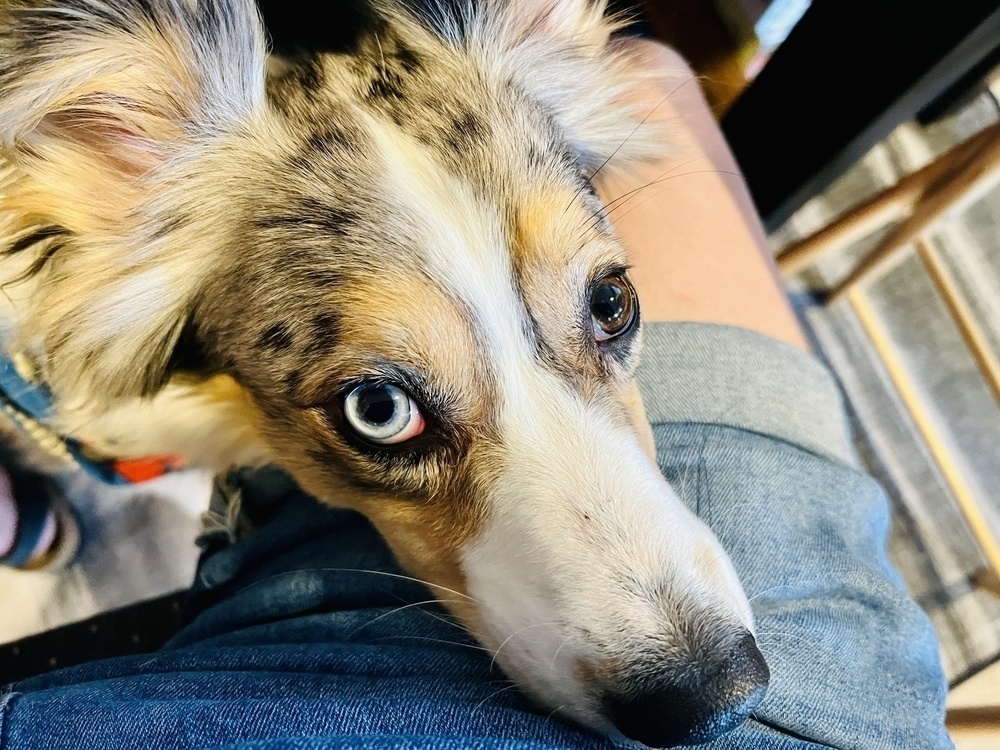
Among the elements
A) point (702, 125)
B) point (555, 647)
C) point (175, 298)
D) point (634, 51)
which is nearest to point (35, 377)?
point (175, 298)

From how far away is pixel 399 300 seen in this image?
3.26ft

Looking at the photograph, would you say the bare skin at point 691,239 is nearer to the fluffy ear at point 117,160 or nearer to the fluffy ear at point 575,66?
the fluffy ear at point 575,66

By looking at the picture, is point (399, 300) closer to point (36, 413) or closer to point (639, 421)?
point (639, 421)

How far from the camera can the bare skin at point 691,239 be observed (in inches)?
62.4

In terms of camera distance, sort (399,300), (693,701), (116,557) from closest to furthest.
Answer: (693,701) → (399,300) → (116,557)

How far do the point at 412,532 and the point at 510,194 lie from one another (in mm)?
561

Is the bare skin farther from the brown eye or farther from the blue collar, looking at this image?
the blue collar

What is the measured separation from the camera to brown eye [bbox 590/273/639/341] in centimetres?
116

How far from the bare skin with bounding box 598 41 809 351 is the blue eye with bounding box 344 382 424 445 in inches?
29.0

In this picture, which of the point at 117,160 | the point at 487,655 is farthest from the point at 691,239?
the point at 117,160

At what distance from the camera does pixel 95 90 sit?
1004mm

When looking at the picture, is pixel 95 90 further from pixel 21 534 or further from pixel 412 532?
pixel 21 534

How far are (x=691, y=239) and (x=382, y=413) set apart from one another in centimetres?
94

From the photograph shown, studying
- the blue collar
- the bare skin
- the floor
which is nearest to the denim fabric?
the bare skin
